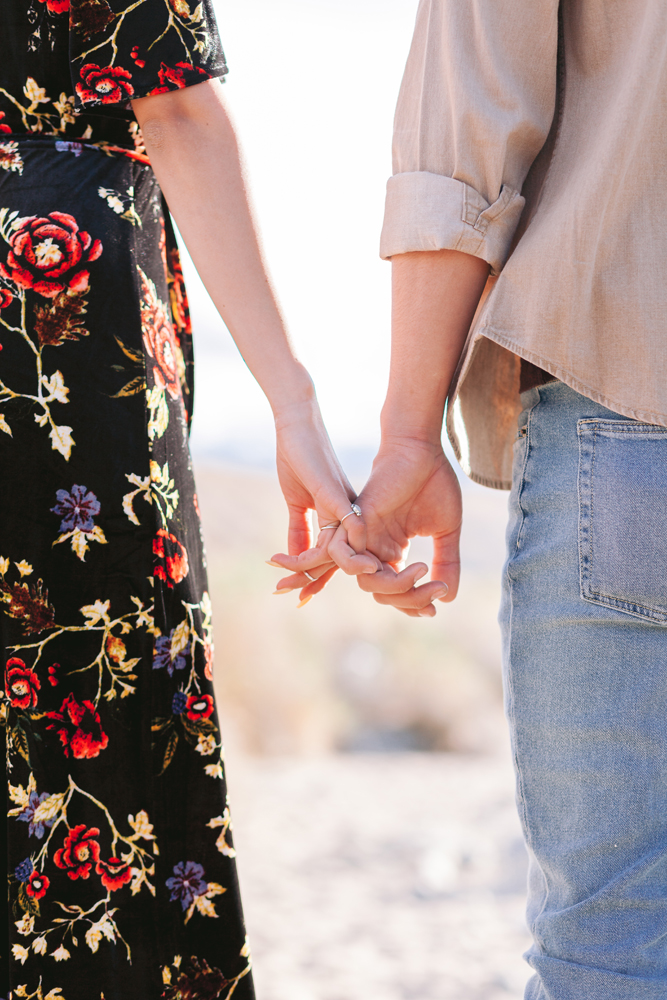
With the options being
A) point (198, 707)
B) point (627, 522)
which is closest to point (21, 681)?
point (198, 707)

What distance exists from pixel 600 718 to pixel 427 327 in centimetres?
40

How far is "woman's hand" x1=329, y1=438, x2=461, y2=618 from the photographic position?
876 millimetres

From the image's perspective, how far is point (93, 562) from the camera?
2.91 ft

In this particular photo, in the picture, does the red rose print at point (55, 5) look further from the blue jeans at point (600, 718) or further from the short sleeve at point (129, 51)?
the blue jeans at point (600, 718)

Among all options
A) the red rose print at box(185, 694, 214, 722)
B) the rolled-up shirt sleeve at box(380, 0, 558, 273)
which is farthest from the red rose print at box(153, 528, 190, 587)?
the rolled-up shirt sleeve at box(380, 0, 558, 273)

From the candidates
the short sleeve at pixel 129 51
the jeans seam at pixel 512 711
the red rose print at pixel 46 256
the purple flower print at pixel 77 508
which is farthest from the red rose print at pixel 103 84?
the jeans seam at pixel 512 711

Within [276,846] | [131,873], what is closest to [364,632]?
[276,846]

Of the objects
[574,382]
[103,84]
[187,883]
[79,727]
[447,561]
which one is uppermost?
[103,84]

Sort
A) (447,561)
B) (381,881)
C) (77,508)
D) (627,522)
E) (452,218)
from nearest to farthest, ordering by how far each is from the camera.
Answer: (627,522) → (452,218) → (77,508) → (447,561) → (381,881)

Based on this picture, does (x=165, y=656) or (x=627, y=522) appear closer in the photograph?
(x=627, y=522)

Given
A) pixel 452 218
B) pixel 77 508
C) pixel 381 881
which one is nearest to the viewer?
pixel 452 218

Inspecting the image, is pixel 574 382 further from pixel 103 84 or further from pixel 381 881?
pixel 381 881

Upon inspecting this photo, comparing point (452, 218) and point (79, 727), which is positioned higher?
point (452, 218)

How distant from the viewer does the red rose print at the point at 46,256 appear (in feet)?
2.89
